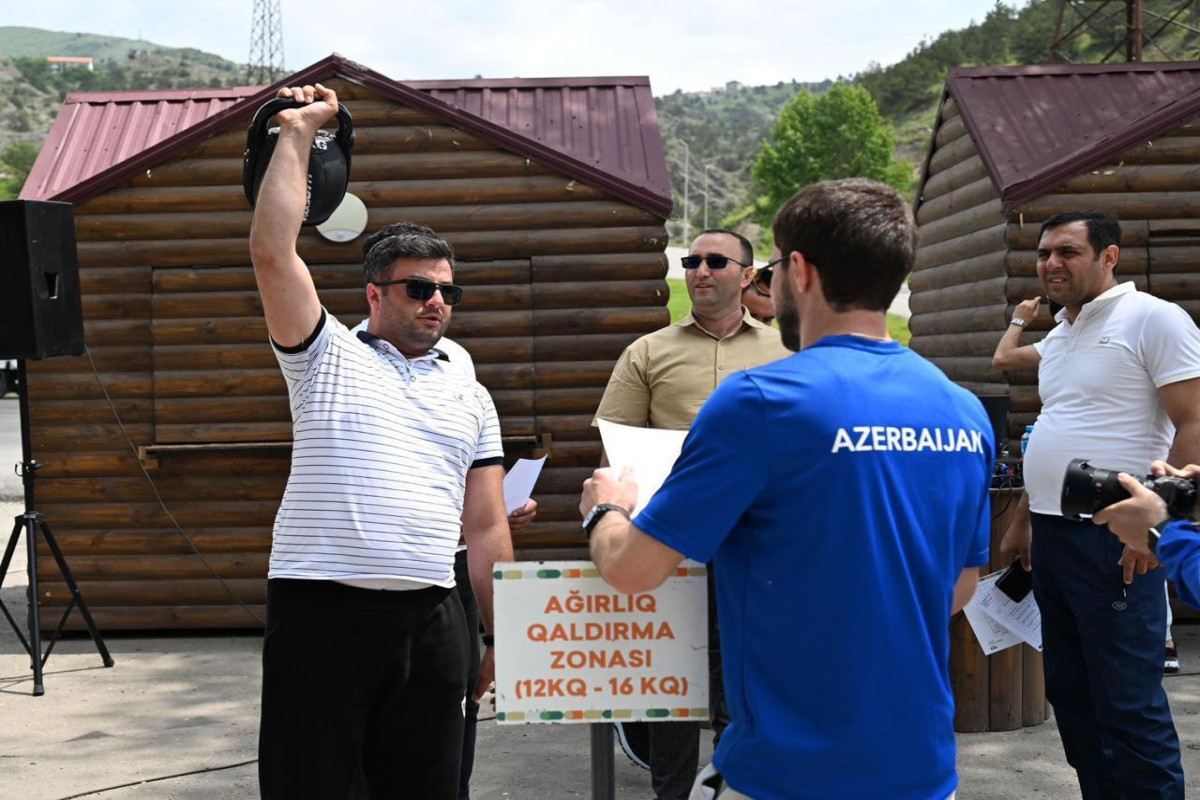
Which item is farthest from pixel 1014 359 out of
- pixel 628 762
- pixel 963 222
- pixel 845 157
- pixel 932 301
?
pixel 845 157

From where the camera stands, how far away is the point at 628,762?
5785 millimetres

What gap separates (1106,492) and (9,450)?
19.3 meters

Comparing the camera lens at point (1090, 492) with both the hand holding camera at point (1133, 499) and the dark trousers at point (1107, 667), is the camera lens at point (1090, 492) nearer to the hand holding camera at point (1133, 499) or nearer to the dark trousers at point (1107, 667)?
the hand holding camera at point (1133, 499)

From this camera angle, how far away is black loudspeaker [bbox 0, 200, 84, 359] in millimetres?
7035

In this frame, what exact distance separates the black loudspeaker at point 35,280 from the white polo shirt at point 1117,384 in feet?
17.6

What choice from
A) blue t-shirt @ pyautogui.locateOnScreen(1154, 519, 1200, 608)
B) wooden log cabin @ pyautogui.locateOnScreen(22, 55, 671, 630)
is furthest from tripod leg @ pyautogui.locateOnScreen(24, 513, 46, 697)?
blue t-shirt @ pyautogui.locateOnScreen(1154, 519, 1200, 608)

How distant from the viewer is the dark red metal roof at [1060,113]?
8.19 metres

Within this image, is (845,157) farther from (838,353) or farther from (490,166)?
(838,353)

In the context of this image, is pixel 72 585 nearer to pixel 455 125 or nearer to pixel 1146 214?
pixel 455 125

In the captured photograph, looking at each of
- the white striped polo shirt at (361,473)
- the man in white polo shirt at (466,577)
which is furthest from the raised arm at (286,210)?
the man in white polo shirt at (466,577)

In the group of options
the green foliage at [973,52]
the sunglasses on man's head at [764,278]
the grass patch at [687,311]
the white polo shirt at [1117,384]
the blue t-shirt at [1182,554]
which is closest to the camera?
the sunglasses on man's head at [764,278]

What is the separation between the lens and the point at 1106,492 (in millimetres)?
2877

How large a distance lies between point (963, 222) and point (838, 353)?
757 cm

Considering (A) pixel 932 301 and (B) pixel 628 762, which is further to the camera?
(A) pixel 932 301
